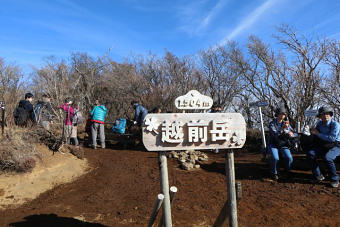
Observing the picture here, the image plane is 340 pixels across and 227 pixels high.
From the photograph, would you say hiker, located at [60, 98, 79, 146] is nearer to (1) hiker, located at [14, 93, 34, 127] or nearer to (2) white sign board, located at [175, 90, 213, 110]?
(1) hiker, located at [14, 93, 34, 127]

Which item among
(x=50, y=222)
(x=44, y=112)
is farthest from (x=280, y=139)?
(x=44, y=112)

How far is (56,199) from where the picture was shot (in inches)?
177

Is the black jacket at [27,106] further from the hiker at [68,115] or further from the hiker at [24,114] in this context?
the hiker at [68,115]

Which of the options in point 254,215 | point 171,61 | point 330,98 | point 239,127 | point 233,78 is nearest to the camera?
point 239,127

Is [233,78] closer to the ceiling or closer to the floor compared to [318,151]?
closer to the ceiling

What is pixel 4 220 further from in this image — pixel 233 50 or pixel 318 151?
pixel 233 50

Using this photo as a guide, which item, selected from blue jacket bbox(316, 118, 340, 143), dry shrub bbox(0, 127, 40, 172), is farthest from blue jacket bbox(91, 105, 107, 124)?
blue jacket bbox(316, 118, 340, 143)

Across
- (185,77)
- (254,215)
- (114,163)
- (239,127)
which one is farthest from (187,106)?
(185,77)

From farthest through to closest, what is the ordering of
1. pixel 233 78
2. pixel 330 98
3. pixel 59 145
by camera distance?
1. pixel 233 78
2. pixel 330 98
3. pixel 59 145

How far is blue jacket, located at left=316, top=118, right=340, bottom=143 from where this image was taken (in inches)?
175

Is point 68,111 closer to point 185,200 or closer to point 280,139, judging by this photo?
point 185,200

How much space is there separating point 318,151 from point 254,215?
2.19 m

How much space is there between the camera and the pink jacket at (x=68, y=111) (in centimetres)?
637

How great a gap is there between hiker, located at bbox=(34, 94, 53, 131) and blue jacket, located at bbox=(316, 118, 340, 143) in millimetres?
6591
